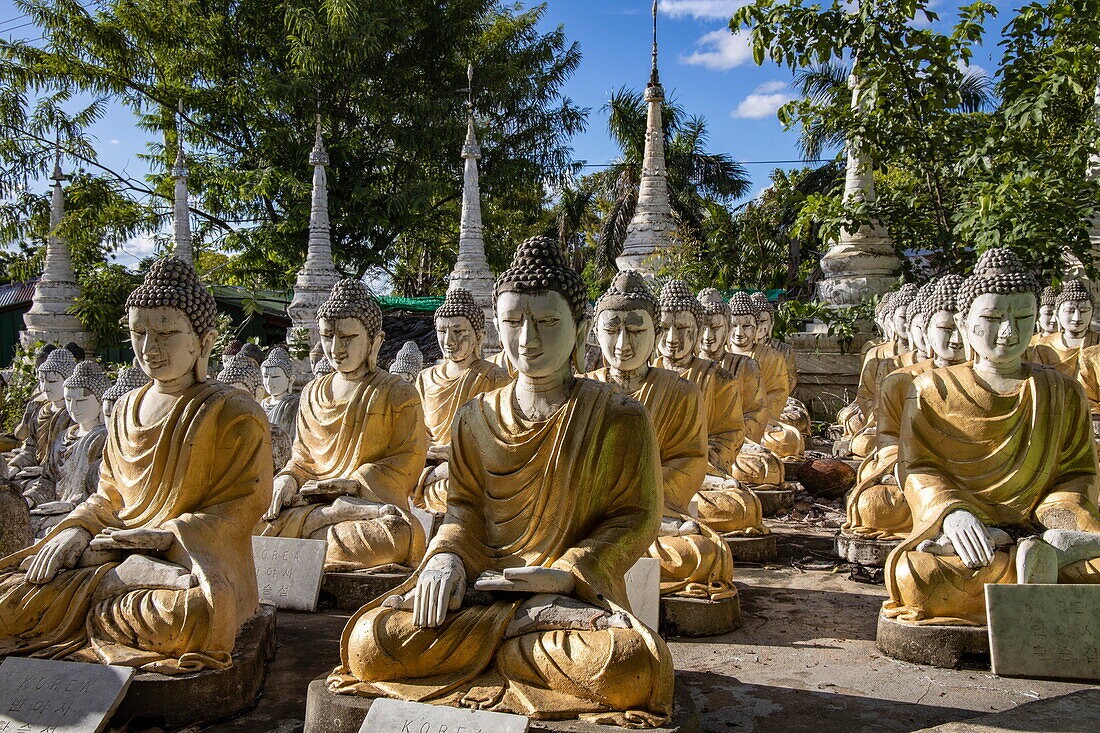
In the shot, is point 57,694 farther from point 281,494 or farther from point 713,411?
point 713,411

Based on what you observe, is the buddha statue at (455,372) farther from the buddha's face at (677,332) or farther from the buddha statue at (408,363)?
the buddha statue at (408,363)

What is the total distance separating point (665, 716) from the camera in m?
3.13

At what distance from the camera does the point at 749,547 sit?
6.74 m

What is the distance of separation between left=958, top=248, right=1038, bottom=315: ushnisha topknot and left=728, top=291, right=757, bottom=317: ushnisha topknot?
5.31 meters

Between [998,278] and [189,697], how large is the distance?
413 centimetres

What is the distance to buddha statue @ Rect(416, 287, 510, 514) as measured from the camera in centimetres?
785

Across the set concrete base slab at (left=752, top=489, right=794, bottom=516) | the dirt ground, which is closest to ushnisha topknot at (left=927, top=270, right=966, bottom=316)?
concrete base slab at (left=752, top=489, right=794, bottom=516)

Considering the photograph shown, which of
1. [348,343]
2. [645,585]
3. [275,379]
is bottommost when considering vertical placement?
[645,585]

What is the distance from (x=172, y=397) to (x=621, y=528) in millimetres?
2242

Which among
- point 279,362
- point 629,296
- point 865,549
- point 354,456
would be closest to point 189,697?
point 354,456

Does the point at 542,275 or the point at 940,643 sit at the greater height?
the point at 542,275

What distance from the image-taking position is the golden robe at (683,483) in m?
5.16

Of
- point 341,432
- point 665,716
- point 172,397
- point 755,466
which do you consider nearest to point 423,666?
point 665,716

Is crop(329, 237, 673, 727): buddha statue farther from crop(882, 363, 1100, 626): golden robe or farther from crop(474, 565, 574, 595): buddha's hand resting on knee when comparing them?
crop(882, 363, 1100, 626): golden robe
